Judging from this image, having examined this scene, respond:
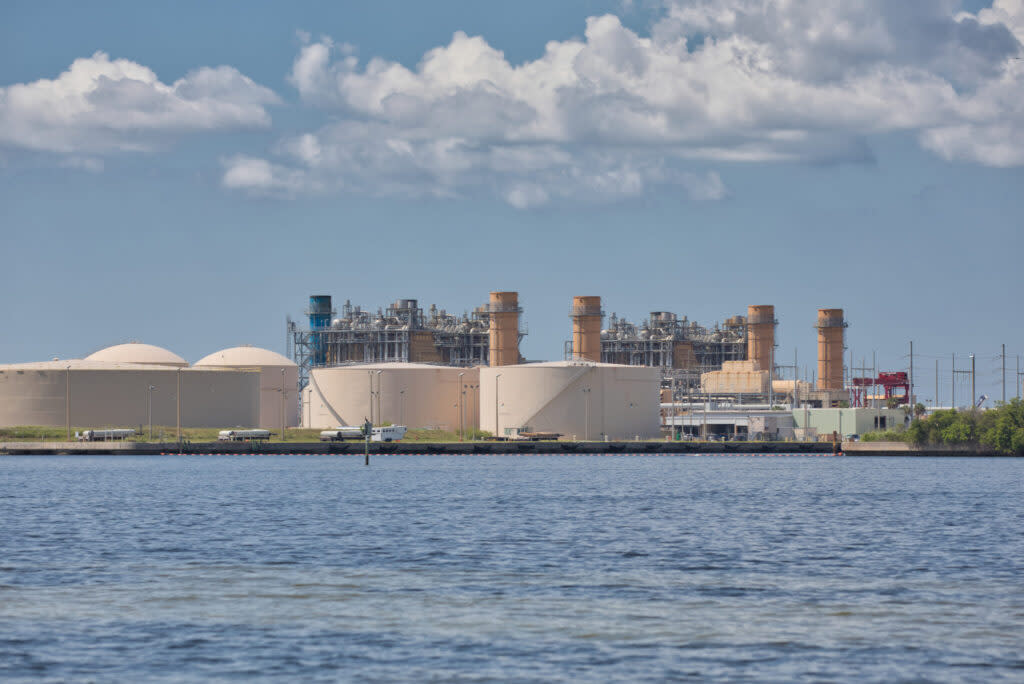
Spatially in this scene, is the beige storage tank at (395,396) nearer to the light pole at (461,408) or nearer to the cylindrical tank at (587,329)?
the light pole at (461,408)

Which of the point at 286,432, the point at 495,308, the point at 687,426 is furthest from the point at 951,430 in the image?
the point at 286,432

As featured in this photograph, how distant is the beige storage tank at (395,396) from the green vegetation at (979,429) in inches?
2323

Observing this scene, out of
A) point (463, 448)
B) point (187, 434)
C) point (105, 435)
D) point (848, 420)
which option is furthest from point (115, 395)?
point (848, 420)

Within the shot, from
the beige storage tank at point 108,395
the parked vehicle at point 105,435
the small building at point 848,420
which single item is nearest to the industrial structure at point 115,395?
the beige storage tank at point 108,395

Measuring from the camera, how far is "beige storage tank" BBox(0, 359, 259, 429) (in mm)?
171125

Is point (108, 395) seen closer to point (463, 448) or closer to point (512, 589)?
point (463, 448)

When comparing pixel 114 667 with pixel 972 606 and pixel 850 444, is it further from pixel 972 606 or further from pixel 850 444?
pixel 850 444

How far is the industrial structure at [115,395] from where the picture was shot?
561ft

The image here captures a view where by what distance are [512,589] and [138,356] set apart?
16349 cm

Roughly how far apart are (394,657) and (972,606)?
49.7ft

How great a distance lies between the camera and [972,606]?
34.8 metres

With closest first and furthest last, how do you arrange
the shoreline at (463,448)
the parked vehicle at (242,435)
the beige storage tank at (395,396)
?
1. the shoreline at (463,448)
2. the parked vehicle at (242,435)
3. the beige storage tank at (395,396)

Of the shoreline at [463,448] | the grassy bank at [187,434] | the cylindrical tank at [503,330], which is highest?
the cylindrical tank at [503,330]

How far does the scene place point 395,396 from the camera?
184750mm
